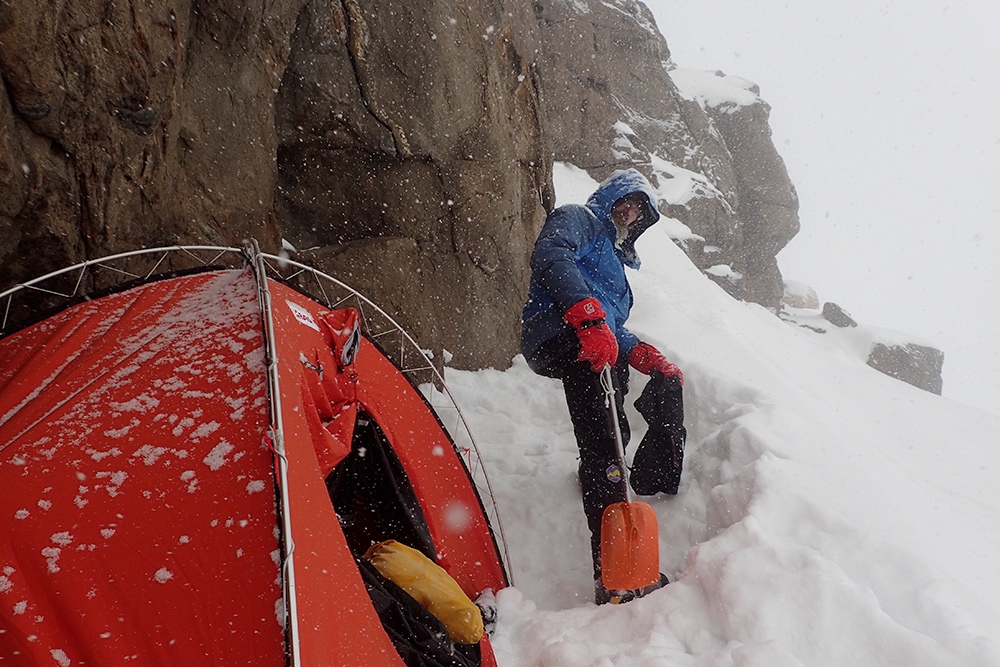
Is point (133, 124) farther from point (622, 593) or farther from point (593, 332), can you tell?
point (622, 593)

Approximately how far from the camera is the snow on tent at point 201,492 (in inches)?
56.4

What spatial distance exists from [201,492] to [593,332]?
1.83 meters

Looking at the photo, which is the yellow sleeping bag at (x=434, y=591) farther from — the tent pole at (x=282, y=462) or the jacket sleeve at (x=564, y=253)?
the jacket sleeve at (x=564, y=253)

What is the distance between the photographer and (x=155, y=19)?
3053 mm

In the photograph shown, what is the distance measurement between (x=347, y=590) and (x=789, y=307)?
3143 cm

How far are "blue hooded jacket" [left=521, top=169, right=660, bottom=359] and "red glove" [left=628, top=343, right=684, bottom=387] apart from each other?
6 centimetres

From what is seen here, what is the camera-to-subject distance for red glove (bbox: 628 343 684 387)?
10.8 feet

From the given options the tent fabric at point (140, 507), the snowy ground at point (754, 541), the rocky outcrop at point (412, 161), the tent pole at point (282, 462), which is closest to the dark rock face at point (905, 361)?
the snowy ground at point (754, 541)

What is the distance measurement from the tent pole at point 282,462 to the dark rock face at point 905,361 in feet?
82.0

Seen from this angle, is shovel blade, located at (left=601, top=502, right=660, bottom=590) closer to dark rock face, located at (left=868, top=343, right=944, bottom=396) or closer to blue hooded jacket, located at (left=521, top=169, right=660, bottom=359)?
blue hooded jacket, located at (left=521, top=169, right=660, bottom=359)

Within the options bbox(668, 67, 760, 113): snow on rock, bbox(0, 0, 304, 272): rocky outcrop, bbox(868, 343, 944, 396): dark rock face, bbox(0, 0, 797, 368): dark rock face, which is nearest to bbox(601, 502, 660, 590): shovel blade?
bbox(0, 0, 797, 368): dark rock face

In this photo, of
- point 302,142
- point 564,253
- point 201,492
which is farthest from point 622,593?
point 302,142

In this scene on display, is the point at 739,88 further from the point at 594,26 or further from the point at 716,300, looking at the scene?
the point at 716,300

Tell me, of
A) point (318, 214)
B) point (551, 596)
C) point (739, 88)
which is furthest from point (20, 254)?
point (739, 88)
